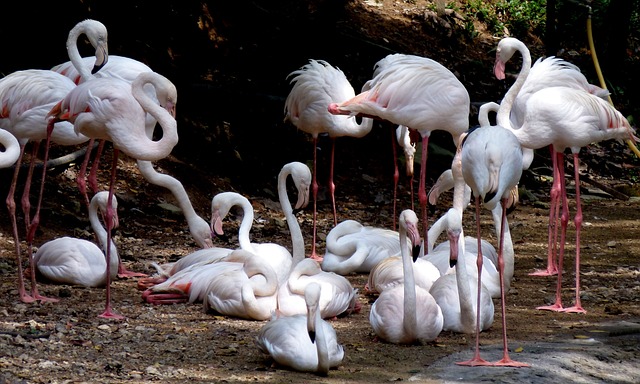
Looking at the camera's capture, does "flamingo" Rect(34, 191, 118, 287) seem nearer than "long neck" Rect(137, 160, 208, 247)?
Yes

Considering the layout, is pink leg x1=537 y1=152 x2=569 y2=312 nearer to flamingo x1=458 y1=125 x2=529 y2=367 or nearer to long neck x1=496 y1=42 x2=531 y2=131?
long neck x1=496 y1=42 x2=531 y2=131

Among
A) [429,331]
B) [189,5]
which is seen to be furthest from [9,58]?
[429,331]

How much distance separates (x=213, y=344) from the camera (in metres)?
5.24

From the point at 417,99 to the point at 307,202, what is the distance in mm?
1102

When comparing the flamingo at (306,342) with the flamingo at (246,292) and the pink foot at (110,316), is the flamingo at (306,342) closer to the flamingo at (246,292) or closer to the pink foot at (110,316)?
the flamingo at (246,292)

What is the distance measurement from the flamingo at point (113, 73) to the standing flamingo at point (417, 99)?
4.62 ft

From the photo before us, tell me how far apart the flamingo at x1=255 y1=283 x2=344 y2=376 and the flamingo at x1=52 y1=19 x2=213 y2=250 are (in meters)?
2.59

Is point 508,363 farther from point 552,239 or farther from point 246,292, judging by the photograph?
point 552,239

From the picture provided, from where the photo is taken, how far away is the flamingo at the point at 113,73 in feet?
23.7

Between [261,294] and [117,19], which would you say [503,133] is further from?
[117,19]

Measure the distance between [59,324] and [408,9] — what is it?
1032cm

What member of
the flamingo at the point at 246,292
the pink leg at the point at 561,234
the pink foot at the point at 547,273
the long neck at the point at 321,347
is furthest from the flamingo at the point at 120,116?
the pink foot at the point at 547,273

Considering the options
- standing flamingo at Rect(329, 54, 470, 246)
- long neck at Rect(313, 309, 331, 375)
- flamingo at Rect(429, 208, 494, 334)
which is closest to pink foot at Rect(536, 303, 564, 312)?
flamingo at Rect(429, 208, 494, 334)

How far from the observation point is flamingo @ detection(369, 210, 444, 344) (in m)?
5.27
